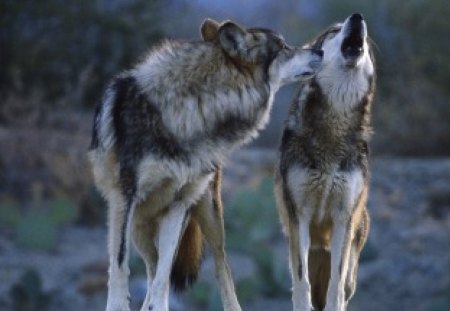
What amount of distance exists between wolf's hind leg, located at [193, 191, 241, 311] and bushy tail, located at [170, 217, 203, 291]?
208mm

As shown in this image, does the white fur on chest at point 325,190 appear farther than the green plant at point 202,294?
No

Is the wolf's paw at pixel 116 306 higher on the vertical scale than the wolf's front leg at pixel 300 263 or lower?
lower

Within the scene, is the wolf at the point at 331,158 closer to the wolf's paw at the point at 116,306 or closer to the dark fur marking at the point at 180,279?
the dark fur marking at the point at 180,279

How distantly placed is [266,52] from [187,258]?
5.20 ft

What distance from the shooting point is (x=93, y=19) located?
69.7ft

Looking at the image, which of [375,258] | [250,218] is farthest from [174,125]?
[250,218]

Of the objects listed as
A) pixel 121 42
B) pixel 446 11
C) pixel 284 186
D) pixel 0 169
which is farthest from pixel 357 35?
pixel 446 11

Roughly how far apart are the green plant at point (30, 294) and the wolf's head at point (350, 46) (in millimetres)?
6512

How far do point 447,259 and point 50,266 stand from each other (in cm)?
482

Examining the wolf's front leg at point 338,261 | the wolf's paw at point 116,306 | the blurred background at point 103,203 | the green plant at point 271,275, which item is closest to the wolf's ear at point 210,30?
the wolf's front leg at point 338,261

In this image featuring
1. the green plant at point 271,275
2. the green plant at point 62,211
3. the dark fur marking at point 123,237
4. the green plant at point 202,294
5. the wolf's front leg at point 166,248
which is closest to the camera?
the dark fur marking at point 123,237

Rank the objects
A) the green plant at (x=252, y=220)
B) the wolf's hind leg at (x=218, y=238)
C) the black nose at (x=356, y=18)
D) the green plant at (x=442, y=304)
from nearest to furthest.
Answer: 1. the black nose at (x=356, y=18)
2. the wolf's hind leg at (x=218, y=238)
3. the green plant at (x=442, y=304)
4. the green plant at (x=252, y=220)

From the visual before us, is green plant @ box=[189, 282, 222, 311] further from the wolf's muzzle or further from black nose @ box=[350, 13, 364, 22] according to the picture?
black nose @ box=[350, 13, 364, 22]

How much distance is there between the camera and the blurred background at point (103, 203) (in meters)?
15.7
